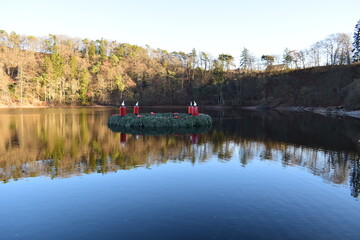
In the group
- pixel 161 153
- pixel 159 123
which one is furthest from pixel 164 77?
pixel 161 153

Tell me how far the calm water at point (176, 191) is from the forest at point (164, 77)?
4571 centimetres

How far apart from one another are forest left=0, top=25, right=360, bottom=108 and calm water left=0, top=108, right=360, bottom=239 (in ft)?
150

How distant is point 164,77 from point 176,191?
72376 millimetres

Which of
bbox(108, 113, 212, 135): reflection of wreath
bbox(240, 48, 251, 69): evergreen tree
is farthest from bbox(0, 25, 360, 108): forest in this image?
bbox(108, 113, 212, 135): reflection of wreath

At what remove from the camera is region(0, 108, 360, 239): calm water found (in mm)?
5676

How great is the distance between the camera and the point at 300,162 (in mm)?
11992

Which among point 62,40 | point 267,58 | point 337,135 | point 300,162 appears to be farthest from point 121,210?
point 62,40

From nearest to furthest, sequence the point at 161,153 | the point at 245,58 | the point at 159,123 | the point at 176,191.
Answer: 1. the point at 176,191
2. the point at 161,153
3. the point at 159,123
4. the point at 245,58

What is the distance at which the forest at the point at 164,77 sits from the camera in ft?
199

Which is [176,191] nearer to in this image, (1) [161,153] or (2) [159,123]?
(1) [161,153]

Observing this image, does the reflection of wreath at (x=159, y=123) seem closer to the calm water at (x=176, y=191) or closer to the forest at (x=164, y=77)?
the calm water at (x=176, y=191)

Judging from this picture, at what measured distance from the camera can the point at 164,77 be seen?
78.6 m

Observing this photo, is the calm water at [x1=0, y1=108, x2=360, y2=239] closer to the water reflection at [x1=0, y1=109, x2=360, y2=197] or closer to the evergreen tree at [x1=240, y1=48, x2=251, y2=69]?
the water reflection at [x1=0, y1=109, x2=360, y2=197]

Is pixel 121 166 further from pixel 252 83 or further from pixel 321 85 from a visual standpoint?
pixel 252 83
